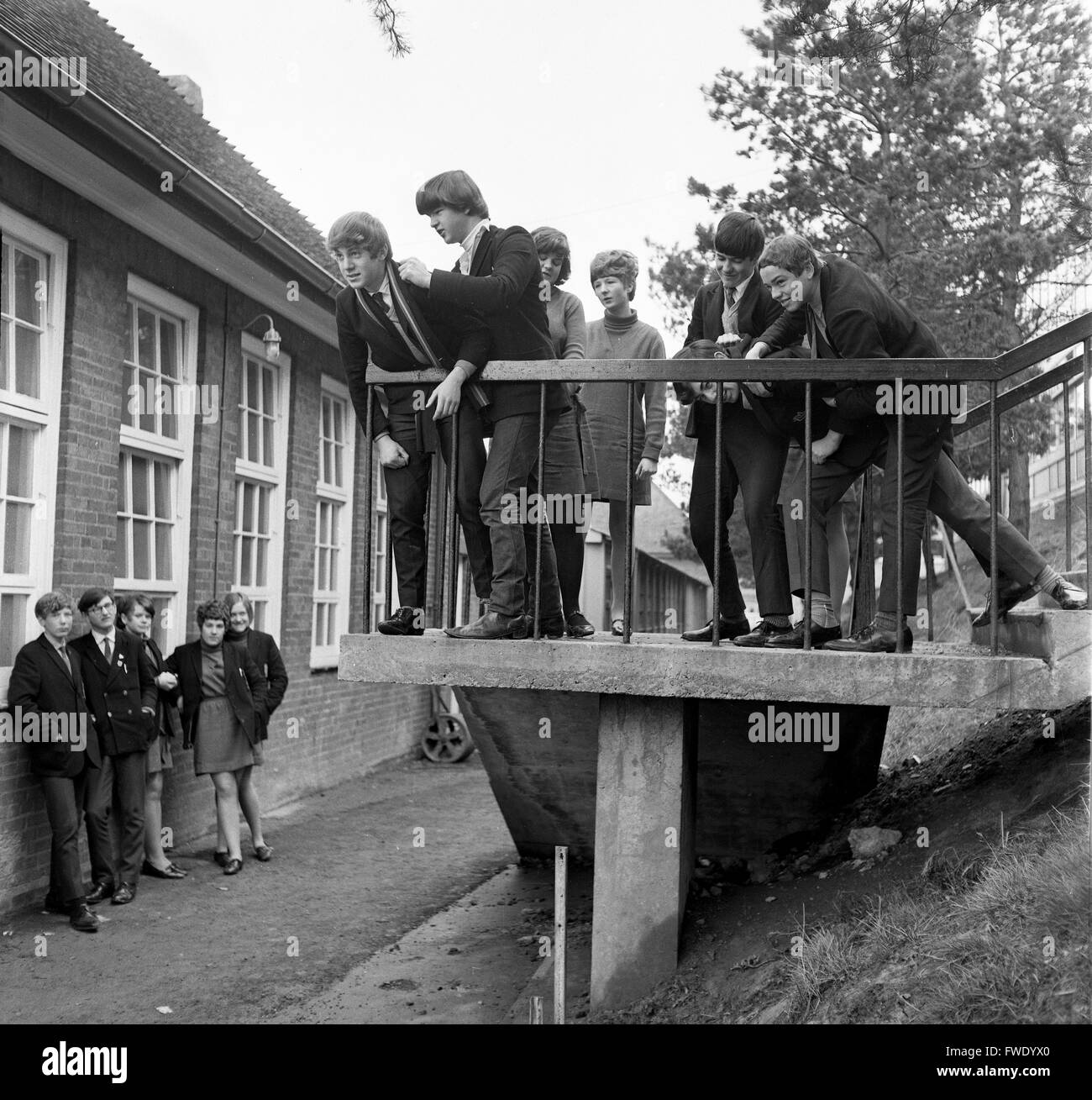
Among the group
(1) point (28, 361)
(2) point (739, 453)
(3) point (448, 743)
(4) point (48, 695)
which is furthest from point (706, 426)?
(3) point (448, 743)

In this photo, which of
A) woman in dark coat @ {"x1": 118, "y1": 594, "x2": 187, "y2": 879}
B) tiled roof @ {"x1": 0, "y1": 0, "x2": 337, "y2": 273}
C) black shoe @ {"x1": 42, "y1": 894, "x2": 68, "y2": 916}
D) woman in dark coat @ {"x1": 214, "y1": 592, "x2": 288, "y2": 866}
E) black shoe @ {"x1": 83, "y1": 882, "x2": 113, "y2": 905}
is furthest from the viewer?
woman in dark coat @ {"x1": 214, "y1": 592, "x2": 288, "y2": 866}

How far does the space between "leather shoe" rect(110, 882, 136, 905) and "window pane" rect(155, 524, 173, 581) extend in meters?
2.36

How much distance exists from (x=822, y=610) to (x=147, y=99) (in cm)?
790

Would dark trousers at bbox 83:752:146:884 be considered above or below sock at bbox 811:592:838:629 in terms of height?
below

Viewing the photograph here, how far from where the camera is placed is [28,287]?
7098 millimetres

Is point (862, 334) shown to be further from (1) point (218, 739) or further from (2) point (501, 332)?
(1) point (218, 739)

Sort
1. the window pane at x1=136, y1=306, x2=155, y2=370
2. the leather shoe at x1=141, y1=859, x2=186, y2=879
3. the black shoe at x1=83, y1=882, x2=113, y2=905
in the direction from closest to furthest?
the black shoe at x1=83, y1=882, x2=113, y2=905
the leather shoe at x1=141, y1=859, x2=186, y2=879
the window pane at x1=136, y1=306, x2=155, y2=370

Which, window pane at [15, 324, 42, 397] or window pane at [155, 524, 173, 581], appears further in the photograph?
window pane at [155, 524, 173, 581]

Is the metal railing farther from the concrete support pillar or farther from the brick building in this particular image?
the brick building

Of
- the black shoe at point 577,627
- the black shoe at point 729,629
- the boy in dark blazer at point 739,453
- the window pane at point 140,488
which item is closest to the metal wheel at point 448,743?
the window pane at point 140,488

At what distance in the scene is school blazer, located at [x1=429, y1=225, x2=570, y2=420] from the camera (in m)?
4.64

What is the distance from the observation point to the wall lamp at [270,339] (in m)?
9.58

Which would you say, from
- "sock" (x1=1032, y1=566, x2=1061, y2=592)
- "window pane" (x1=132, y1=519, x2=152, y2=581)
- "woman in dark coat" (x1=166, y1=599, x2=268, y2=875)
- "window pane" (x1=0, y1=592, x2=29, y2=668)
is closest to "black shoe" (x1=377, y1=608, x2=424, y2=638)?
"sock" (x1=1032, y1=566, x2=1061, y2=592)

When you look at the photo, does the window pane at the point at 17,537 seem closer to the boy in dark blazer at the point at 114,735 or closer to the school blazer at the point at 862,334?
the boy in dark blazer at the point at 114,735
